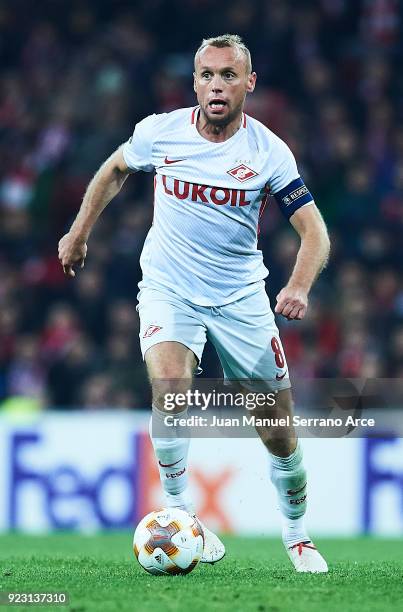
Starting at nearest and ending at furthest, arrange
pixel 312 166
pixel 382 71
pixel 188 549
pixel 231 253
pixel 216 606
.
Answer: pixel 216 606
pixel 188 549
pixel 231 253
pixel 312 166
pixel 382 71

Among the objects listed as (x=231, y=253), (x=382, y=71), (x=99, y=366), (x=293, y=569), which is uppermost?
(x=382, y=71)

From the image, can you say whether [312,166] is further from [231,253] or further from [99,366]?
[231,253]

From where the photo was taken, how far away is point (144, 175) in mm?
13469

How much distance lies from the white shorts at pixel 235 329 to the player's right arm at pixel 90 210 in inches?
15.2

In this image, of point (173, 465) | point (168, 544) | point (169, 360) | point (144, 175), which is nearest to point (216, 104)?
point (169, 360)

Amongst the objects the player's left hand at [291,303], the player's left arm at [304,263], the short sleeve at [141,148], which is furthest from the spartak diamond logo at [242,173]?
the player's left hand at [291,303]

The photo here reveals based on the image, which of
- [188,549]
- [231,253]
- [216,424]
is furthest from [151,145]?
[216,424]

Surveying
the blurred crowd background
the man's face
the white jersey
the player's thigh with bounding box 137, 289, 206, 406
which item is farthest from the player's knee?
the blurred crowd background

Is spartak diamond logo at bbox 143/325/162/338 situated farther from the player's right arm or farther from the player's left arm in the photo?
the player's left arm

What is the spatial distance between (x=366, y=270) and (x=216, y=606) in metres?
7.55

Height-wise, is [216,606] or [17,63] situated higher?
[17,63]

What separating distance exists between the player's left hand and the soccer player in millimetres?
319

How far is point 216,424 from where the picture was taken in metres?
9.79

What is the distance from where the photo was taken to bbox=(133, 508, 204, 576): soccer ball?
5.80 meters
